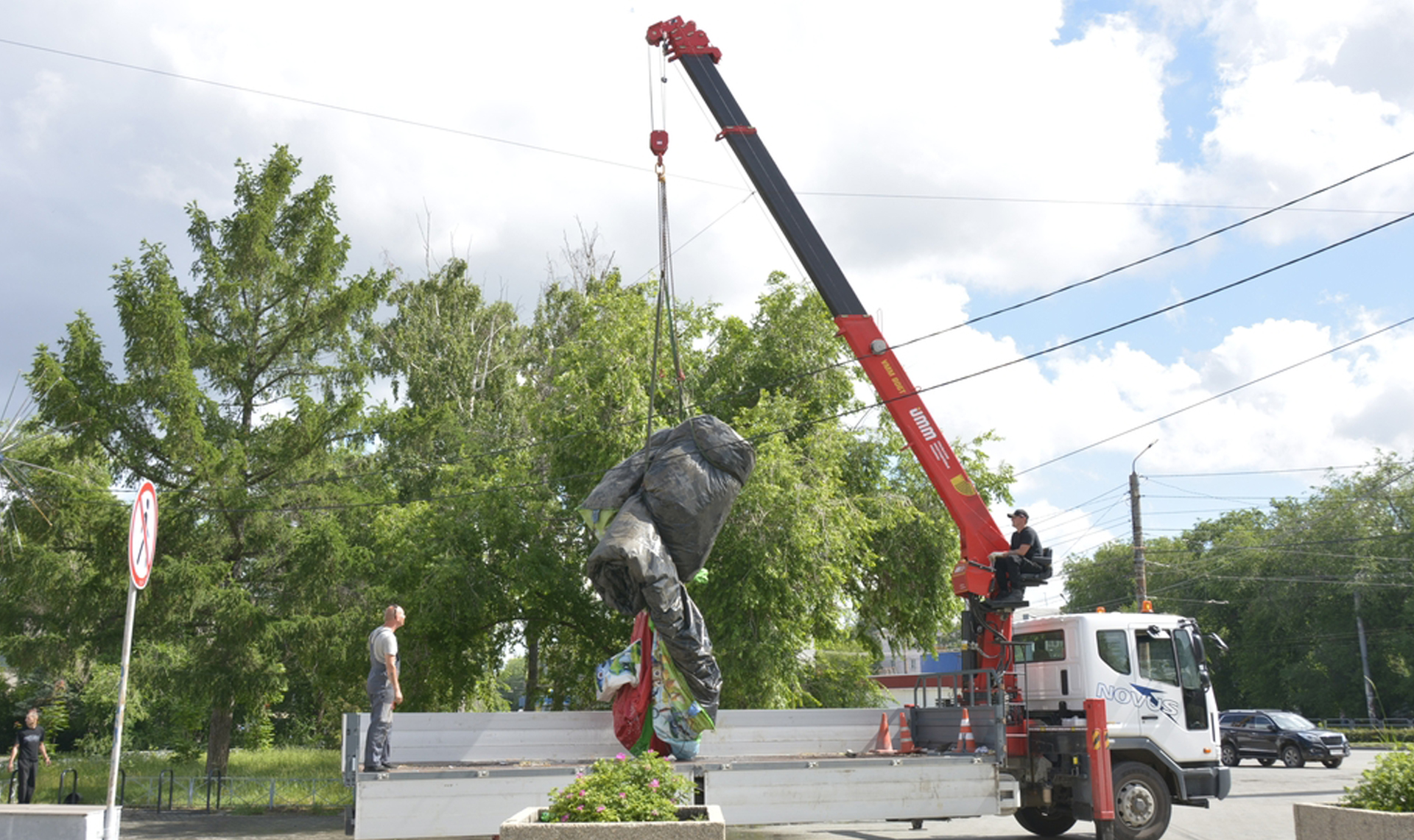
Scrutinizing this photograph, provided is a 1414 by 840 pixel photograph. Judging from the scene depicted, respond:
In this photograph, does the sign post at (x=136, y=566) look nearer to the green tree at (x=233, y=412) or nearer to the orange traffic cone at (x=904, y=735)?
the orange traffic cone at (x=904, y=735)

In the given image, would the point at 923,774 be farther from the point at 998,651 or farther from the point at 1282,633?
the point at 1282,633

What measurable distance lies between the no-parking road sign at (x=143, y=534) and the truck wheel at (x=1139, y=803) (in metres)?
9.74

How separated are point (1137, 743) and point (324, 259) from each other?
16245mm

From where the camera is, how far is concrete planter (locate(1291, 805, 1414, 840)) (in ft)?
19.9

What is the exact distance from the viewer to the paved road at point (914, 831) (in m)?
13.2

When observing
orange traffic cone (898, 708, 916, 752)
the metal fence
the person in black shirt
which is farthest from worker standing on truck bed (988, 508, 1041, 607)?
the person in black shirt

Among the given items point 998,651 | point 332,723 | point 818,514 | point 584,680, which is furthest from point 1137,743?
point 332,723

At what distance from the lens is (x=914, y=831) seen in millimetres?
13750

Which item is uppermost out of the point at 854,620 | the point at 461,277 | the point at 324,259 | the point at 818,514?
the point at 461,277

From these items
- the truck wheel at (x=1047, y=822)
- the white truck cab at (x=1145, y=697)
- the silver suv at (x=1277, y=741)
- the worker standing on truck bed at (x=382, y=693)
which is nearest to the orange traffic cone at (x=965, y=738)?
the white truck cab at (x=1145, y=697)

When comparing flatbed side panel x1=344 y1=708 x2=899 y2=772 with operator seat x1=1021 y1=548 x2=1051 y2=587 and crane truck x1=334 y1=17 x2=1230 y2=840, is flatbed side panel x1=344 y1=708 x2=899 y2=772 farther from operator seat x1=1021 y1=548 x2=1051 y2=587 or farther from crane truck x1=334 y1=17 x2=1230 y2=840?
operator seat x1=1021 y1=548 x2=1051 y2=587

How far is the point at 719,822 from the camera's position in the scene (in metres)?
5.50

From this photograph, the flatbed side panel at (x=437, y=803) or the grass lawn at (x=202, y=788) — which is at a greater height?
the flatbed side panel at (x=437, y=803)

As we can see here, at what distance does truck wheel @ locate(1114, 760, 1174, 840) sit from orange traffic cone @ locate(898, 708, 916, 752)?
2.23 m
